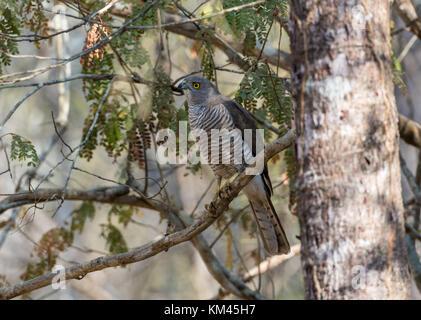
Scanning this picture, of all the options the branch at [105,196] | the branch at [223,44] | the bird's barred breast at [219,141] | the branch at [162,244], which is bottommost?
the branch at [162,244]

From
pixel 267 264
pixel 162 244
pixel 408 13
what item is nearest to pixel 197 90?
pixel 162 244

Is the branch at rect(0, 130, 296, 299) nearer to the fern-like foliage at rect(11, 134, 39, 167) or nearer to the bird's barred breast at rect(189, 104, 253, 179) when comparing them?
the fern-like foliage at rect(11, 134, 39, 167)

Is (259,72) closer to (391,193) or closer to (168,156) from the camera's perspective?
(168,156)

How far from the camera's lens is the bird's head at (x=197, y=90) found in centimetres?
494

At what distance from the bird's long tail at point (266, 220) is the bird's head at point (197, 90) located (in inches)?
36.2

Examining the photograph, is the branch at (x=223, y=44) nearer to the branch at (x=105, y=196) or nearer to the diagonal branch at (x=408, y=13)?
the diagonal branch at (x=408, y=13)

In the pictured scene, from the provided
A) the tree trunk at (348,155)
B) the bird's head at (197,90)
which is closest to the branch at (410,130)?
the bird's head at (197,90)

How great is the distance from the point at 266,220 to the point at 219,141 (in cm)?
80

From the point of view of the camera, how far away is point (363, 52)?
2281 millimetres

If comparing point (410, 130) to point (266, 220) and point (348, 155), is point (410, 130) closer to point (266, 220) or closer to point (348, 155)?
point (266, 220)

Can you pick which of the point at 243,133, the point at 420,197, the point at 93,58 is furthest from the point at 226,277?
the point at 93,58
